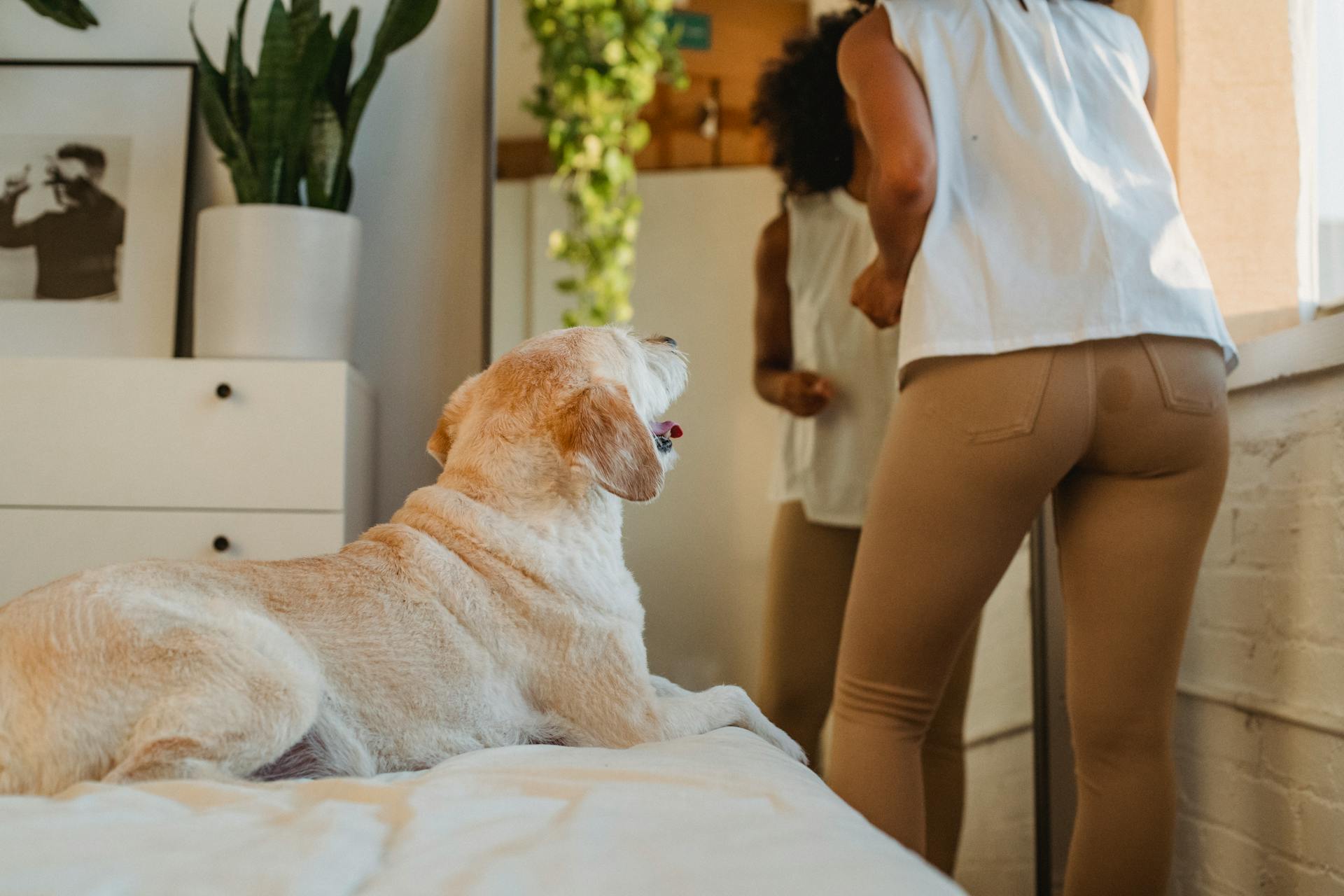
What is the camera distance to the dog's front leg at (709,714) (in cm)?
117

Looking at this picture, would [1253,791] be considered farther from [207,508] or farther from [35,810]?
[207,508]

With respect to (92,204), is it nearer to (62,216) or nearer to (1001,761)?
(62,216)

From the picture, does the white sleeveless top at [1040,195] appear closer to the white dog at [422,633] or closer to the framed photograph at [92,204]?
the white dog at [422,633]

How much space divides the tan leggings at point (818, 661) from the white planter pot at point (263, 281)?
1.16 metres

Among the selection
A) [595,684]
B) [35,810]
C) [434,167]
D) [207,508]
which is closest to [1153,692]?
[595,684]

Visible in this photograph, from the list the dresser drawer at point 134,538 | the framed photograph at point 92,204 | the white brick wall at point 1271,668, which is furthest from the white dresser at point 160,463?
the white brick wall at point 1271,668

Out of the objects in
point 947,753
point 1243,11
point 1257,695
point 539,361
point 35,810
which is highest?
point 1243,11

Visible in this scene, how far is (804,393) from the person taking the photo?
7.95ft

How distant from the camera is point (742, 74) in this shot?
2.62m

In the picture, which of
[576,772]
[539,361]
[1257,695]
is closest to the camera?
[576,772]

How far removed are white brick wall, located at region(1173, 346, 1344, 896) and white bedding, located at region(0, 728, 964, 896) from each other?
1160 millimetres

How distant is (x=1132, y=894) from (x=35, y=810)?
1.37 meters

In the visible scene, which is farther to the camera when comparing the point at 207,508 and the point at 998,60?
the point at 207,508

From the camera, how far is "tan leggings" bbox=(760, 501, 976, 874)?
2264 millimetres
